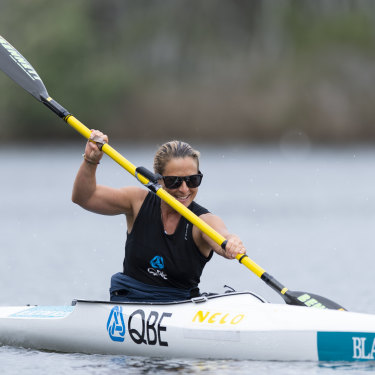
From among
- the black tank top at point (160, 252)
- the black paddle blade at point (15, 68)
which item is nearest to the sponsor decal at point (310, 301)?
the black tank top at point (160, 252)

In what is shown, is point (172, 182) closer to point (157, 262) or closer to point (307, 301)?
point (157, 262)

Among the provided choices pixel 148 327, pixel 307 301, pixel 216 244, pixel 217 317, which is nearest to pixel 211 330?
pixel 217 317

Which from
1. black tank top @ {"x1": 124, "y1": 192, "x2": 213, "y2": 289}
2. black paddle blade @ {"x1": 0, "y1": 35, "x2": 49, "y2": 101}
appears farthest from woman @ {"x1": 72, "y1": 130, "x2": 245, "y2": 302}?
black paddle blade @ {"x1": 0, "y1": 35, "x2": 49, "y2": 101}

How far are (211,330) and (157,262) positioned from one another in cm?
76

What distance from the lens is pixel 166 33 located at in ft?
204

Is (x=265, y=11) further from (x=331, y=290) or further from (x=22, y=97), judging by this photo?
(x=331, y=290)

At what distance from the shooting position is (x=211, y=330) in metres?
7.70

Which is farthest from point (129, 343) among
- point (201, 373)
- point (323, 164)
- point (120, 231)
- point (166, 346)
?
point (323, 164)

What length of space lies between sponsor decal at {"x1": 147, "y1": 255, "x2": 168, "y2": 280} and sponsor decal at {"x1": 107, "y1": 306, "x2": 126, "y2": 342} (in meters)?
0.45

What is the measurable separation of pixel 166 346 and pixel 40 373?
110 cm

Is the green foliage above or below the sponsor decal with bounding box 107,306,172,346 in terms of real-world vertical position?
above

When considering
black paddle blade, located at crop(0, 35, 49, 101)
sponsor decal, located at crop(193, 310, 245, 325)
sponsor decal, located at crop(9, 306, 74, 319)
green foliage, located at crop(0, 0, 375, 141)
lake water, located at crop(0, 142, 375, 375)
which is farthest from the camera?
green foliage, located at crop(0, 0, 375, 141)

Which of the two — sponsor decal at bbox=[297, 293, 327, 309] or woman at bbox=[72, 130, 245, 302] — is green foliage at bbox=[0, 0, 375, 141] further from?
sponsor decal at bbox=[297, 293, 327, 309]

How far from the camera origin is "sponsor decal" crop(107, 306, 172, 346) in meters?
7.88
